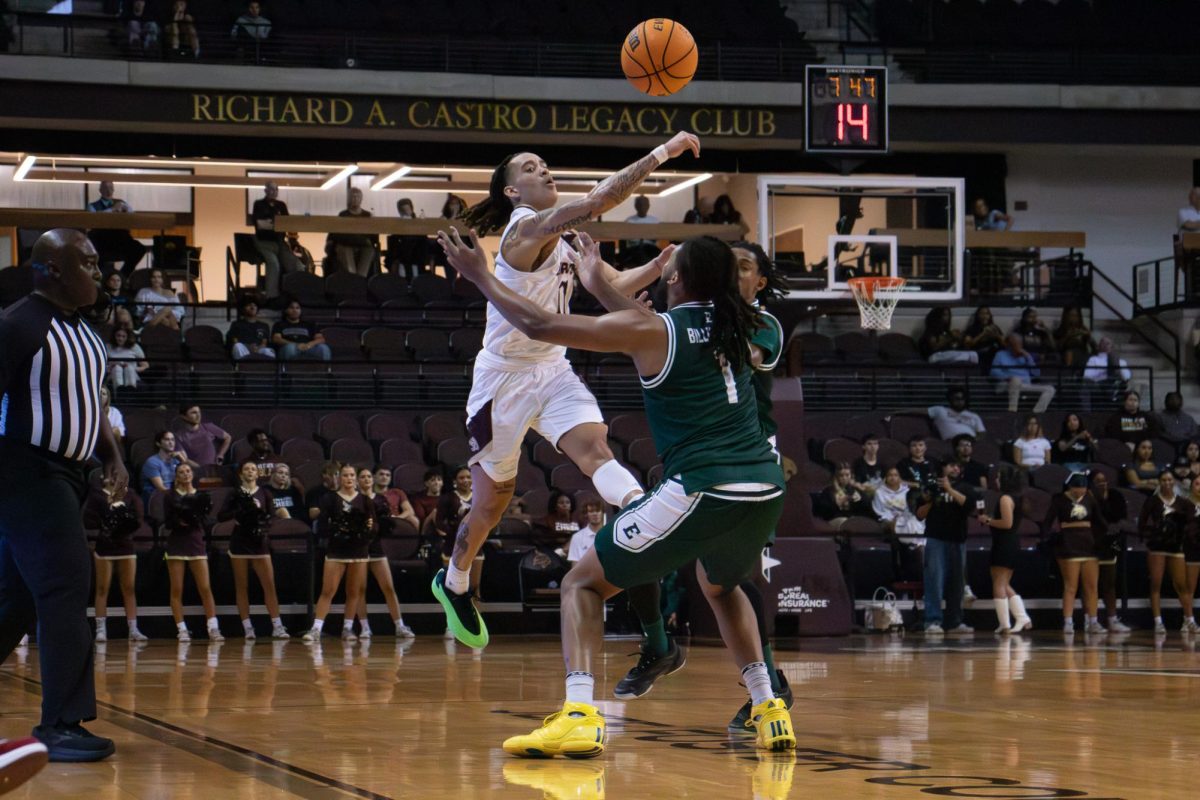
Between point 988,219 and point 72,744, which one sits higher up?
point 988,219

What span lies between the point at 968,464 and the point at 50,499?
491 inches

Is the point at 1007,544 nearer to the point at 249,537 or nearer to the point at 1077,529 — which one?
the point at 1077,529

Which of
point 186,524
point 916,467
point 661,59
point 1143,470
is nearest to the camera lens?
point 661,59

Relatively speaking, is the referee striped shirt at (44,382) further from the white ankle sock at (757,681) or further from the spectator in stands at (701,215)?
the spectator in stands at (701,215)

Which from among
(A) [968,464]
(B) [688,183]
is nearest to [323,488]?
(A) [968,464]

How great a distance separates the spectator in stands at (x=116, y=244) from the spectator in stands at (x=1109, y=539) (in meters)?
12.6

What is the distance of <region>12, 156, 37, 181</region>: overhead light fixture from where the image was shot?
22.5 meters

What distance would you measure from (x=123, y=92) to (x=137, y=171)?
12.4 feet

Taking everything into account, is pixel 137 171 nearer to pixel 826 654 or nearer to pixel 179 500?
pixel 179 500

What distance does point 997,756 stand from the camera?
212 inches

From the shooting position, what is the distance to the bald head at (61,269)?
5.49 meters

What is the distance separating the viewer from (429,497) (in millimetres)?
15508

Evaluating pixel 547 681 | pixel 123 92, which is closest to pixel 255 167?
pixel 123 92

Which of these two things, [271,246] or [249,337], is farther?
[271,246]
